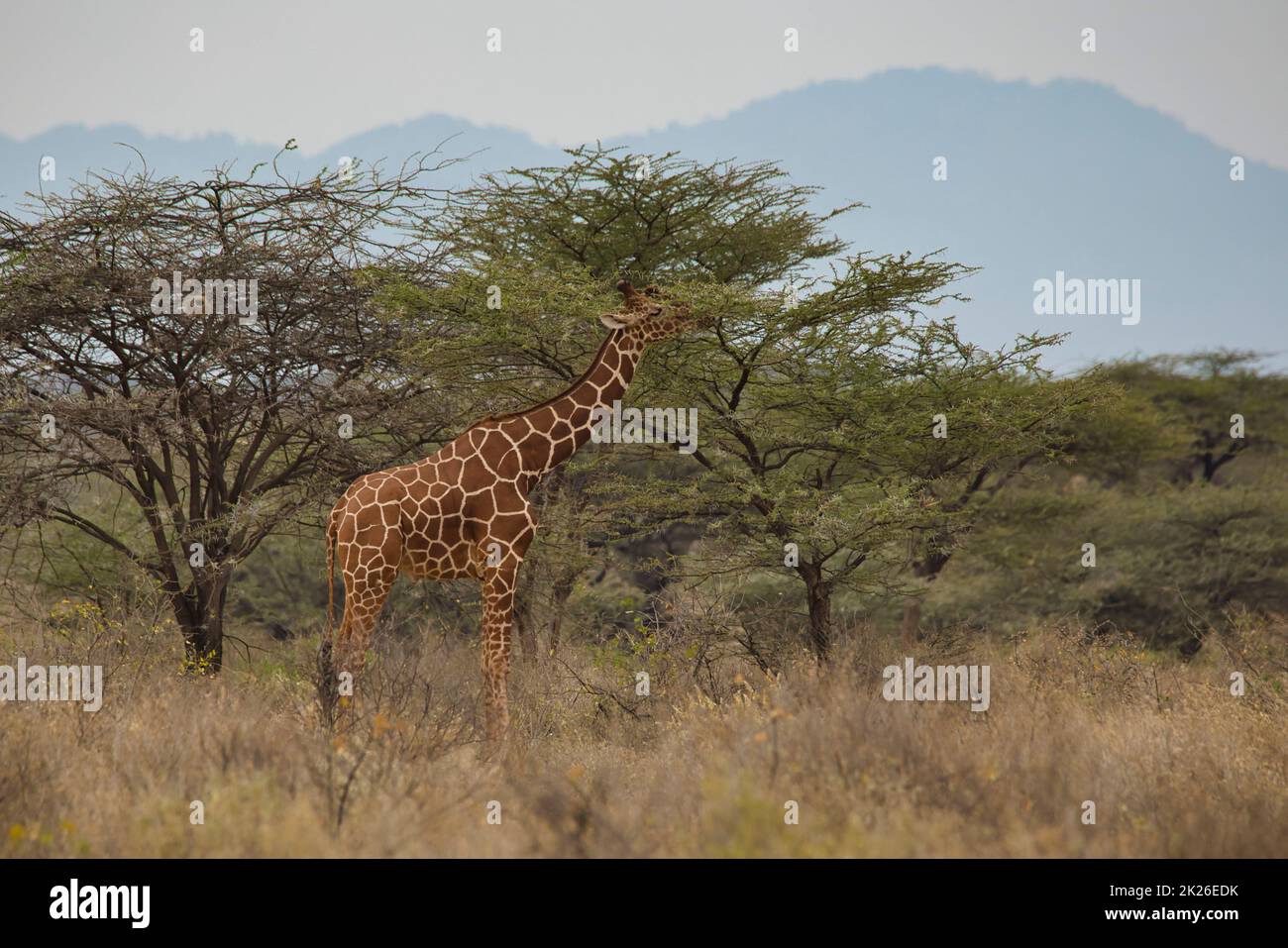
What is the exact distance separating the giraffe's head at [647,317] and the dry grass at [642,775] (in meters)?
3.10

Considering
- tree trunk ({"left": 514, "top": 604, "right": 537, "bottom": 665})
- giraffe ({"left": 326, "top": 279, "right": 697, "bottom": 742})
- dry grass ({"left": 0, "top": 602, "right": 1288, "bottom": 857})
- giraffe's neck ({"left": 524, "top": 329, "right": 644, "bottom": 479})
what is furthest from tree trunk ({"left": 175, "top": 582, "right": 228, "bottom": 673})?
giraffe's neck ({"left": 524, "top": 329, "right": 644, "bottom": 479})

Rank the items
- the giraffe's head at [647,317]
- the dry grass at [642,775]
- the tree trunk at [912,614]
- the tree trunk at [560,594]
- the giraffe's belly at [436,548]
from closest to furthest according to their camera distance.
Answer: the dry grass at [642,775] → the giraffe's belly at [436,548] → the giraffe's head at [647,317] → the tree trunk at [560,594] → the tree trunk at [912,614]

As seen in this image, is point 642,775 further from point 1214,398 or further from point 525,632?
point 1214,398

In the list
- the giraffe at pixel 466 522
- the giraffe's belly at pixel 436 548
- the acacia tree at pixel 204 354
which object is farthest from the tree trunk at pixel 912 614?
the giraffe's belly at pixel 436 548

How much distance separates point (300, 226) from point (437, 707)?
6699 mm

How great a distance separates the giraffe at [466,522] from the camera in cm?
918

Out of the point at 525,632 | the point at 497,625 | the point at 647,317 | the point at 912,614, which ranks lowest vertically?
the point at 912,614

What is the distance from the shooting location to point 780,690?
8.31 metres

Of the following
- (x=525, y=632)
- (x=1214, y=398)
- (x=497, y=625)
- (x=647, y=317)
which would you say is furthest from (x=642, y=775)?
(x=1214, y=398)

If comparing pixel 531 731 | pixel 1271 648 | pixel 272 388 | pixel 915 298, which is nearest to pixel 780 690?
pixel 531 731

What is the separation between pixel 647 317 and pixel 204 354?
647 centimetres

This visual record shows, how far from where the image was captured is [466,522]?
9.37m

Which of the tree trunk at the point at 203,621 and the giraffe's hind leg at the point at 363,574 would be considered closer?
the giraffe's hind leg at the point at 363,574

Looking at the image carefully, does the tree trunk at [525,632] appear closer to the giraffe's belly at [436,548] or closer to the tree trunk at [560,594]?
the tree trunk at [560,594]
